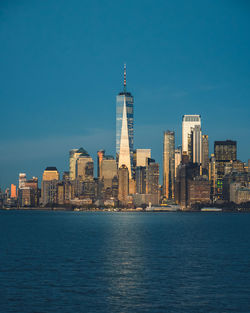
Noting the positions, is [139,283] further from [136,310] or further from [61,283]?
[136,310]

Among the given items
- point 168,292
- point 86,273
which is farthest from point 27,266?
point 168,292

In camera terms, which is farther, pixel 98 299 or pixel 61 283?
pixel 61 283

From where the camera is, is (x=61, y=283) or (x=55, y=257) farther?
(x=55, y=257)

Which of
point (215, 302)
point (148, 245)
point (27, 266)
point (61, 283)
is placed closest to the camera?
point (215, 302)

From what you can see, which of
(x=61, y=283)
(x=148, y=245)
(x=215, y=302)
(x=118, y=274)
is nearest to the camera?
(x=215, y=302)

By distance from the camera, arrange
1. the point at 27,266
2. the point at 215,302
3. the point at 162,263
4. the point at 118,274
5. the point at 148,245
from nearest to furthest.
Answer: the point at 215,302 → the point at 118,274 → the point at 27,266 → the point at 162,263 → the point at 148,245

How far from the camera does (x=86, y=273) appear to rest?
69000 millimetres

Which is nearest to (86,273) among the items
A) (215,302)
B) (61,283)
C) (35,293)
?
(61,283)

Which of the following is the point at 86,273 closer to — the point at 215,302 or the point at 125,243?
the point at 215,302

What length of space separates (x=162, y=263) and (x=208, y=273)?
38.9 ft

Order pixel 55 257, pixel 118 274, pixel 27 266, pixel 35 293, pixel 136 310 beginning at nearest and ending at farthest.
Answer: pixel 136 310, pixel 35 293, pixel 118 274, pixel 27 266, pixel 55 257

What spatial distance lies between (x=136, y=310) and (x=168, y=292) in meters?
9.15

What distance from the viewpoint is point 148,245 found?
114m

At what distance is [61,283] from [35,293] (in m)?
6.09
